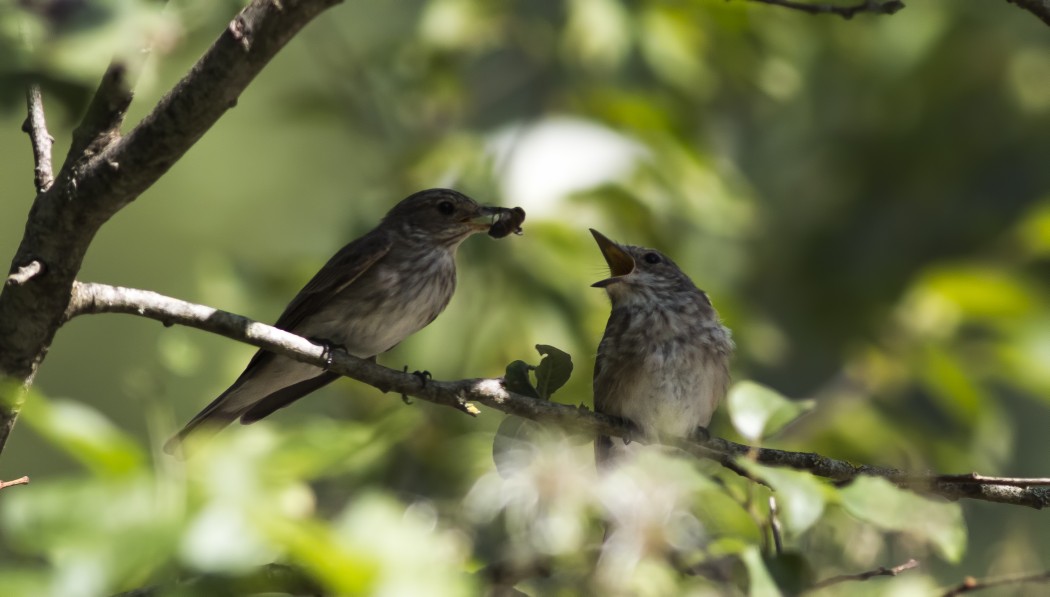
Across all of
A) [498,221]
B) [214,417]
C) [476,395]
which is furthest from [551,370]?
[214,417]

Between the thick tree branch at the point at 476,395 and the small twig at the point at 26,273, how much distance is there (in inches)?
5.3

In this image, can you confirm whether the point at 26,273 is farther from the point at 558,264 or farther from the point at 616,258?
the point at 616,258

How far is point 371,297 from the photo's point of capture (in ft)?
18.2

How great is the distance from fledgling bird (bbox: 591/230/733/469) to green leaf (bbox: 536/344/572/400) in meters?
1.50

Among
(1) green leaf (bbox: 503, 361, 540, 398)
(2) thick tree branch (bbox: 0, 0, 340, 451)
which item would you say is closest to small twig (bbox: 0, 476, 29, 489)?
(2) thick tree branch (bbox: 0, 0, 340, 451)

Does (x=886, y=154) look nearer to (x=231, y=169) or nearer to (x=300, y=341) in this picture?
(x=231, y=169)

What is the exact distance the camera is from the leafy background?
1.69m

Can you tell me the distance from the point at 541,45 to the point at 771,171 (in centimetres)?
492

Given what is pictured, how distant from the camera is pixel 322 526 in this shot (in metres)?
1.71

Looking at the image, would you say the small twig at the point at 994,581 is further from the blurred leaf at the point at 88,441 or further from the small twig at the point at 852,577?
the blurred leaf at the point at 88,441

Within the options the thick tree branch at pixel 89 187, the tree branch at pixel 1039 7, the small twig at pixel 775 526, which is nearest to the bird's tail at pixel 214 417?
the thick tree branch at pixel 89 187

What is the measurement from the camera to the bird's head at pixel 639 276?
212 inches

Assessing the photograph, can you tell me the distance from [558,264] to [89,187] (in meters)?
3.24

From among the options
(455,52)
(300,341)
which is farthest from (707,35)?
(300,341)
